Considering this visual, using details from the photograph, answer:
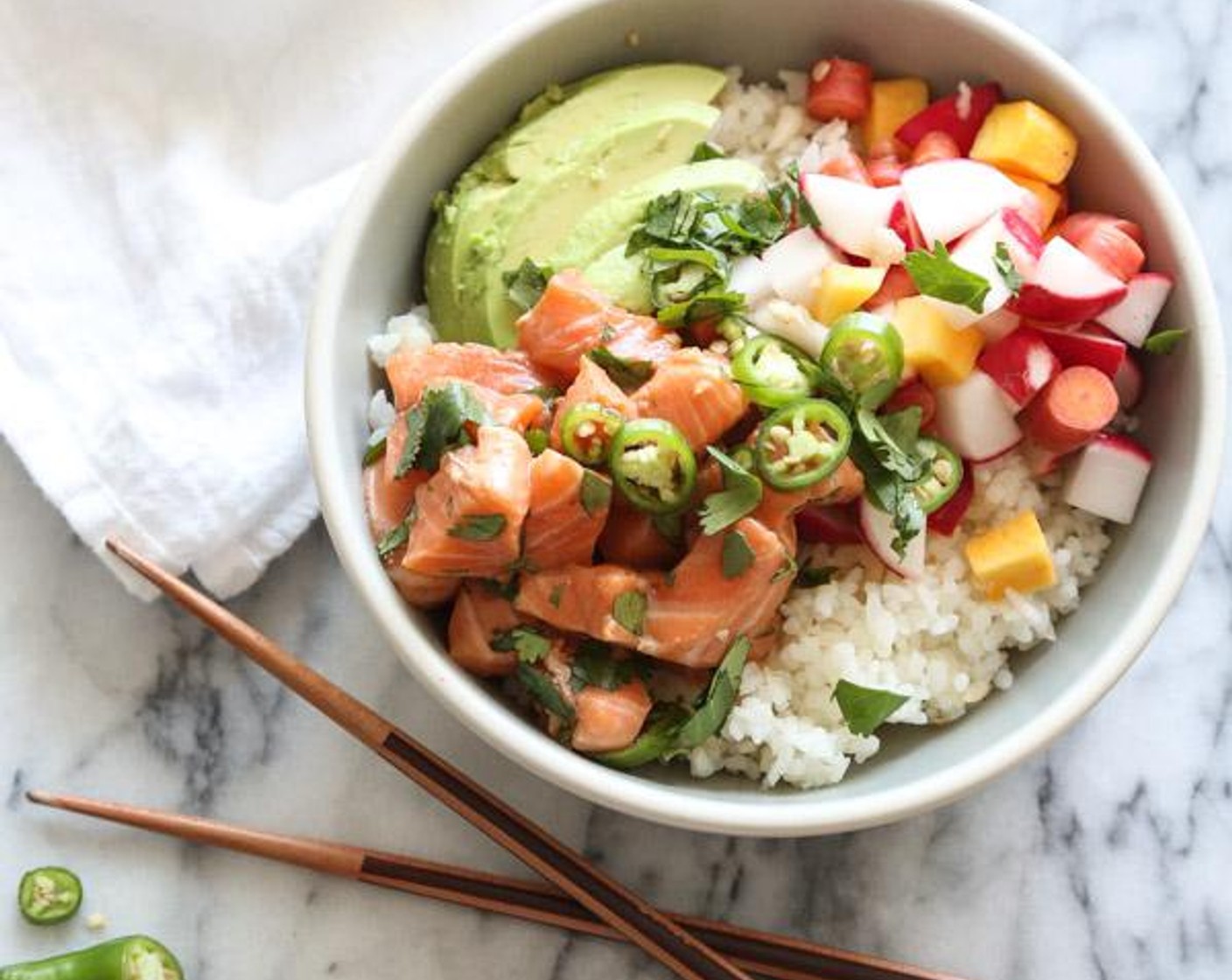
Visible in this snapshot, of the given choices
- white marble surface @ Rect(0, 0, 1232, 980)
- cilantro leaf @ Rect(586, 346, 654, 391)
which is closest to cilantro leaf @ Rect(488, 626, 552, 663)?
cilantro leaf @ Rect(586, 346, 654, 391)

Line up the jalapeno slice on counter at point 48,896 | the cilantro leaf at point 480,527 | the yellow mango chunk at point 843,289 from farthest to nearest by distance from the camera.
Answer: the jalapeno slice on counter at point 48,896 < the yellow mango chunk at point 843,289 < the cilantro leaf at point 480,527

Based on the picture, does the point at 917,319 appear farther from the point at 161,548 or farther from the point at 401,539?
the point at 161,548

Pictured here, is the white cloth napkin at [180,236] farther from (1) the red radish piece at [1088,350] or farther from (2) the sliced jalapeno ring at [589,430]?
(1) the red radish piece at [1088,350]

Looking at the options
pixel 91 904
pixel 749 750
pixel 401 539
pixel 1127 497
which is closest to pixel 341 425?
pixel 401 539

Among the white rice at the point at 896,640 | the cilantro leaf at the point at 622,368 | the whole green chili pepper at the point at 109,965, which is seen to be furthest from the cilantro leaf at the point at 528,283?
the whole green chili pepper at the point at 109,965

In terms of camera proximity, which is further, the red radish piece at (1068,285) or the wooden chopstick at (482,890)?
the wooden chopstick at (482,890)

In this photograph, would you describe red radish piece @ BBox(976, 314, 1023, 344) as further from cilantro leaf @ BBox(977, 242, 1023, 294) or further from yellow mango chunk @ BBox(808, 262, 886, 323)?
yellow mango chunk @ BBox(808, 262, 886, 323)
